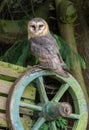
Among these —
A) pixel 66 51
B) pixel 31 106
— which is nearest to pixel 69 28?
pixel 66 51

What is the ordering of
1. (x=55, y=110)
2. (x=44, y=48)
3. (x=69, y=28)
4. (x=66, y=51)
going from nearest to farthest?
(x=55, y=110) → (x=44, y=48) → (x=66, y=51) → (x=69, y=28)

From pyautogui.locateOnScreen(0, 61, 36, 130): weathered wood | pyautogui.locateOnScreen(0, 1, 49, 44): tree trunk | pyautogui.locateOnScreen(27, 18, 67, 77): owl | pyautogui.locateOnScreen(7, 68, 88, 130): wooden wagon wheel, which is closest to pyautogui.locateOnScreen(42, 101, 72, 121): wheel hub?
pyautogui.locateOnScreen(7, 68, 88, 130): wooden wagon wheel

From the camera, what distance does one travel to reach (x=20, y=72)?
2.82m

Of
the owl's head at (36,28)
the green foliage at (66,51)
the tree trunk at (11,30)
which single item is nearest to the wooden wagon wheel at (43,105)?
the owl's head at (36,28)

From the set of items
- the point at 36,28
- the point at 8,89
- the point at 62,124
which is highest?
the point at 36,28

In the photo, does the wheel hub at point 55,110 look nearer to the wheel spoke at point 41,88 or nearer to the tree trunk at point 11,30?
the wheel spoke at point 41,88

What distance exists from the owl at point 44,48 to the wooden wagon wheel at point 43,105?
42 mm

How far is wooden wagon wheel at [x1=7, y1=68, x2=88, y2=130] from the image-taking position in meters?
2.66

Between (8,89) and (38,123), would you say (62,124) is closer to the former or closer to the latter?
(38,123)

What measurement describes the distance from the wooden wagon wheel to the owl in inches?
1.6

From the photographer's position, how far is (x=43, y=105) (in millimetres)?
2820

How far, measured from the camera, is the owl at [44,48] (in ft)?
9.41

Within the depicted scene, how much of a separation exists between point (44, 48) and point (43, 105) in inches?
13.1

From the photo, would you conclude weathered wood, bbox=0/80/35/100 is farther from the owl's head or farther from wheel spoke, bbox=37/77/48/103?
the owl's head
